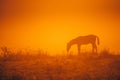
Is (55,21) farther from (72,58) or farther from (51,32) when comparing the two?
(72,58)

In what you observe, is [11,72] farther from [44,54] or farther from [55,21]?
[55,21]

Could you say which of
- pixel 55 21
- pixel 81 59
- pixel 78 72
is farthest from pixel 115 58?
pixel 55 21

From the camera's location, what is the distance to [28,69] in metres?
22.7

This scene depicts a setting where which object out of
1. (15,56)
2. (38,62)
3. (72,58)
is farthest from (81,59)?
(15,56)

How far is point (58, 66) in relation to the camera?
75.7 ft

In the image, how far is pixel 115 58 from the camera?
1016 inches

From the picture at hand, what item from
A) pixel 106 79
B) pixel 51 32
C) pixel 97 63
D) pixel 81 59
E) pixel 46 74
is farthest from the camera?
pixel 51 32

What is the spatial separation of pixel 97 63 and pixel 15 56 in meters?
5.97

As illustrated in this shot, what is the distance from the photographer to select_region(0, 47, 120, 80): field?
815 inches

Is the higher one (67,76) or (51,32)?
(51,32)

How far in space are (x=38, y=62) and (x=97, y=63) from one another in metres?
3.43

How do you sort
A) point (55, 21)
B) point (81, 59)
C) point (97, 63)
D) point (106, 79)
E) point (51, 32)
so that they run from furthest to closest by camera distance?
point (55, 21)
point (51, 32)
point (81, 59)
point (97, 63)
point (106, 79)

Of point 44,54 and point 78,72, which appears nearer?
point 78,72

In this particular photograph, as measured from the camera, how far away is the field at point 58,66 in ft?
67.9
